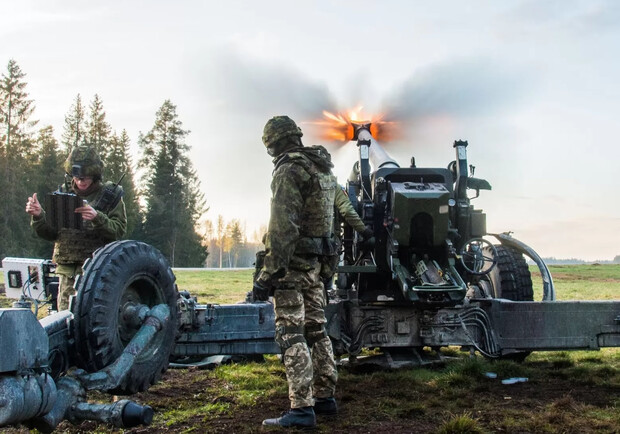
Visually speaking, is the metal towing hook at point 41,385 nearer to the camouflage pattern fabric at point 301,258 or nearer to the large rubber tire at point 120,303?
the large rubber tire at point 120,303

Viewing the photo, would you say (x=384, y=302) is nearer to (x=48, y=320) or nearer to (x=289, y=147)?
(x=289, y=147)

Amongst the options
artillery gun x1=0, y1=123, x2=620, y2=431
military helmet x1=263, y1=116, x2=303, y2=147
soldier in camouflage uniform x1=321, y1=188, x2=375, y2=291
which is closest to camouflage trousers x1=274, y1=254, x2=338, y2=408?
artillery gun x1=0, y1=123, x2=620, y2=431

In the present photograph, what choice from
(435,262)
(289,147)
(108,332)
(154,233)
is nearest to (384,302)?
(435,262)

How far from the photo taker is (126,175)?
5262cm

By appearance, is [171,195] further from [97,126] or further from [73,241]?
[73,241]

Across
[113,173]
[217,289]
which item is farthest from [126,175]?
[217,289]

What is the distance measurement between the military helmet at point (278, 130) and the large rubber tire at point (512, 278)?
11.9 ft

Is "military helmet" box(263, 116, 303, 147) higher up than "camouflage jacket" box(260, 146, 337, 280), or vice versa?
"military helmet" box(263, 116, 303, 147)

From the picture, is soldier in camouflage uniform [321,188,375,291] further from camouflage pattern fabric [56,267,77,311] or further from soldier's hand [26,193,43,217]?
soldier's hand [26,193,43,217]

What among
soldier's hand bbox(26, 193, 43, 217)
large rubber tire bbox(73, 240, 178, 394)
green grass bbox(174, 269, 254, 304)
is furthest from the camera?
green grass bbox(174, 269, 254, 304)

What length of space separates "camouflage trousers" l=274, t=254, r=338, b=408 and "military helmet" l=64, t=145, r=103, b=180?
206cm

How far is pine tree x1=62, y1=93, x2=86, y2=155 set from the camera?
5400 centimetres

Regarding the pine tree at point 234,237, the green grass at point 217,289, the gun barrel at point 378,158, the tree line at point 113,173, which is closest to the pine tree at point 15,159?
the tree line at point 113,173

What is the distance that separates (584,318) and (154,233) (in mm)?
44917
